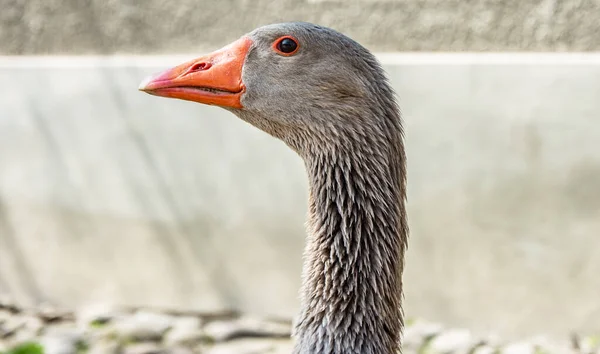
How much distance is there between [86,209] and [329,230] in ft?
10.0

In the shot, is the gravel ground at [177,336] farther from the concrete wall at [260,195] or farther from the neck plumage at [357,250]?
the neck plumage at [357,250]

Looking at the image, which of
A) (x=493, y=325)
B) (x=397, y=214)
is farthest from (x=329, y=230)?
(x=493, y=325)

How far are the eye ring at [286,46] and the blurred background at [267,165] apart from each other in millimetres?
2006

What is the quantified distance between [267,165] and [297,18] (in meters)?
0.92

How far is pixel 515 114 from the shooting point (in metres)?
4.03

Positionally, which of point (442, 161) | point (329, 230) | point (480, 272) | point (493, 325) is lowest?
point (329, 230)

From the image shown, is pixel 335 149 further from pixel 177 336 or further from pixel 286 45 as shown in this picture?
pixel 177 336

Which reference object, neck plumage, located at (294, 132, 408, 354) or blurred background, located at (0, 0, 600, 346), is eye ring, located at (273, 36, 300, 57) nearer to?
neck plumage, located at (294, 132, 408, 354)

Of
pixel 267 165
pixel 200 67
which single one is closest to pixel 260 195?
pixel 267 165

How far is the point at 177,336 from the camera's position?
4.61 meters

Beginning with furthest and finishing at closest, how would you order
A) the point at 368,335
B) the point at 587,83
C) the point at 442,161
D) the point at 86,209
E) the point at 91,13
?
the point at 86,209 < the point at 91,13 < the point at 442,161 < the point at 587,83 < the point at 368,335

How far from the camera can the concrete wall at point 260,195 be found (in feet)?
13.3

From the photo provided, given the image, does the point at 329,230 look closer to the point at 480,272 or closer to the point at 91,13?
the point at 480,272

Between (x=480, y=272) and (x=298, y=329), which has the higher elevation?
(x=480, y=272)
